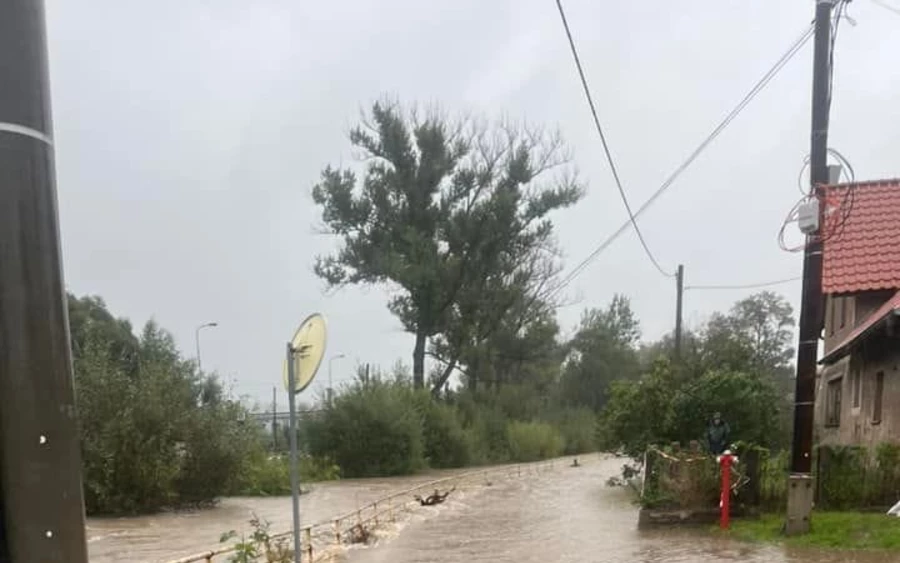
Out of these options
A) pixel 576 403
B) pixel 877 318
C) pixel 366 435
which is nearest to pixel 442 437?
pixel 366 435

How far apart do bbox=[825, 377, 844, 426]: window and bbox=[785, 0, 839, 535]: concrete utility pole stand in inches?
393

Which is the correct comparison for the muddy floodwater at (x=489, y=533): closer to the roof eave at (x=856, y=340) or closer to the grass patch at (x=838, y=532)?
the grass patch at (x=838, y=532)

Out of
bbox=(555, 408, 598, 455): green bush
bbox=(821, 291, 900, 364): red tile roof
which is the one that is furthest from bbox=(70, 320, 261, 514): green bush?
bbox=(555, 408, 598, 455): green bush

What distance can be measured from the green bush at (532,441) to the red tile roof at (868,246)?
32.5 m

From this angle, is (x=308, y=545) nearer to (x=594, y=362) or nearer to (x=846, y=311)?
(x=846, y=311)

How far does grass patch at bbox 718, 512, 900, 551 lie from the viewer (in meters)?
11.1

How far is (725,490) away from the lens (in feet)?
44.5

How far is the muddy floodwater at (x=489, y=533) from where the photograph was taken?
39.5ft

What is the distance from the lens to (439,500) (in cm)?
2347

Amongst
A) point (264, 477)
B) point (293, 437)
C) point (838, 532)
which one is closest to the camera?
point (293, 437)

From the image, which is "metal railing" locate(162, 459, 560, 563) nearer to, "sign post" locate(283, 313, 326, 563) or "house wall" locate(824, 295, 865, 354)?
"sign post" locate(283, 313, 326, 563)

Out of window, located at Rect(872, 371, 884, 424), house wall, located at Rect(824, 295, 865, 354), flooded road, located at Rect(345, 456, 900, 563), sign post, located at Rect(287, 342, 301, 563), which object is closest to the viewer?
sign post, located at Rect(287, 342, 301, 563)

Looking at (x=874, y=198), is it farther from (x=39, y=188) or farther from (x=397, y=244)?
(x=397, y=244)

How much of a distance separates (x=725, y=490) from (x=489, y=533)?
458 cm
